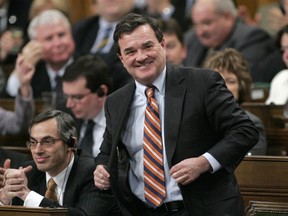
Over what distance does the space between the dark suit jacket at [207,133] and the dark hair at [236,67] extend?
1.24 meters

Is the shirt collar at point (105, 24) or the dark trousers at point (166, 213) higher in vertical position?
the shirt collar at point (105, 24)

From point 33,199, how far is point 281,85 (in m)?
2.20

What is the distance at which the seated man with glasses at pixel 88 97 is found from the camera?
4863mm

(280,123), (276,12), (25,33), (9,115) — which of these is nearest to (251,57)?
(276,12)

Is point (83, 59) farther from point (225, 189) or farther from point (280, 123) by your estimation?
point (225, 189)

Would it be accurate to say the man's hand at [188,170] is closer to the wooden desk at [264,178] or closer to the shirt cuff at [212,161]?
the shirt cuff at [212,161]

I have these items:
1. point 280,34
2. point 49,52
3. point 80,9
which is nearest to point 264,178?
point 280,34

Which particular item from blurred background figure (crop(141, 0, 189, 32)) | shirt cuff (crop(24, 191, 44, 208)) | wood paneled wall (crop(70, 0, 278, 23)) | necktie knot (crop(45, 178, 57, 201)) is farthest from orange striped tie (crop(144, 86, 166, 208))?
wood paneled wall (crop(70, 0, 278, 23))

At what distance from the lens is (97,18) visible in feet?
22.3

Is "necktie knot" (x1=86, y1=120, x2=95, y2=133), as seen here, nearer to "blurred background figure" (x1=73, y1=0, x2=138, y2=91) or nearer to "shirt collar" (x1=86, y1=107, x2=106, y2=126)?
"shirt collar" (x1=86, y1=107, x2=106, y2=126)

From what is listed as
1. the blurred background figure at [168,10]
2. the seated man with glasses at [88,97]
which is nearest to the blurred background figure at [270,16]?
the blurred background figure at [168,10]

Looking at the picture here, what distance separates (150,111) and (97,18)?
360 centimetres

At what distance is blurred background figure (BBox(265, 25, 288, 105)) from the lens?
5.21 metres

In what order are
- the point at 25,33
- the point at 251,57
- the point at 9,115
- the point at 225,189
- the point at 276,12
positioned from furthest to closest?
the point at 25,33 → the point at 276,12 → the point at 251,57 → the point at 9,115 → the point at 225,189
